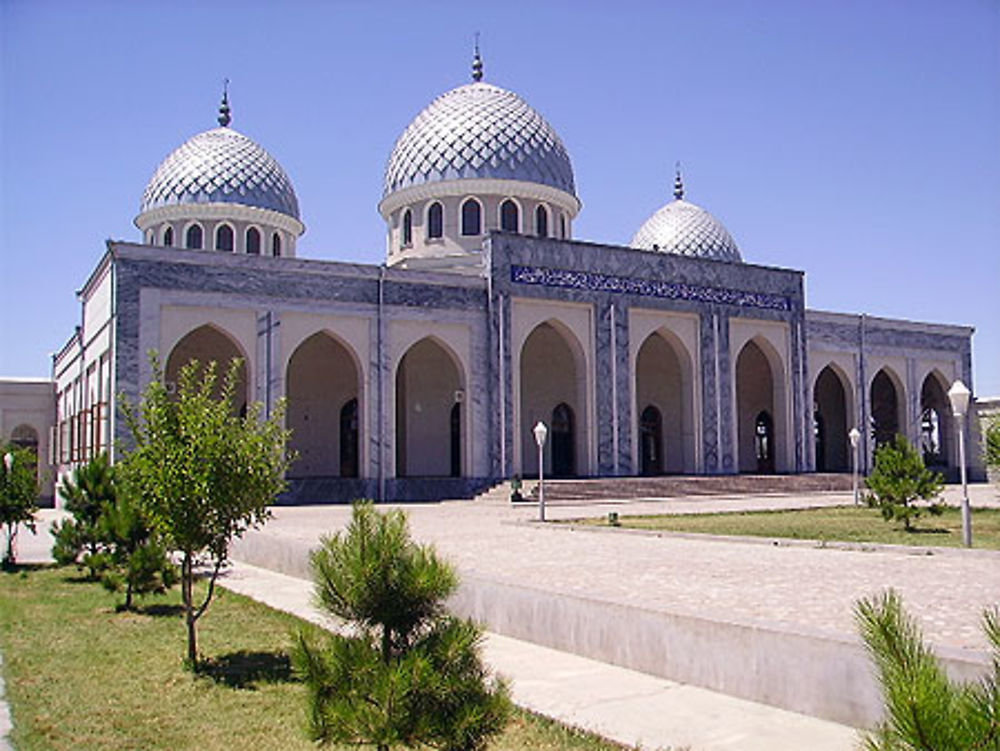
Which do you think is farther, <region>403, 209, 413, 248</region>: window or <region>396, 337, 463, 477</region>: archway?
<region>403, 209, 413, 248</region>: window

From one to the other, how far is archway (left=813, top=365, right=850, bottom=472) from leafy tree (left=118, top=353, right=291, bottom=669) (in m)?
34.0

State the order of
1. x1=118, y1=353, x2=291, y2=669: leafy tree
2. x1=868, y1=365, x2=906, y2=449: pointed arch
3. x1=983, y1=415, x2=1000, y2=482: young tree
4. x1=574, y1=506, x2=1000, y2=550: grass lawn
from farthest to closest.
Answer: x1=868, y1=365, x2=906, y2=449: pointed arch
x1=983, y1=415, x2=1000, y2=482: young tree
x1=574, y1=506, x2=1000, y2=550: grass lawn
x1=118, y1=353, x2=291, y2=669: leafy tree

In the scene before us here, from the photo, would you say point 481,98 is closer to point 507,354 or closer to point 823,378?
point 507,354

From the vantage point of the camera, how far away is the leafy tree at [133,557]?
968 centimetres

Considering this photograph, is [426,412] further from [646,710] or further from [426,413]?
[646,710]

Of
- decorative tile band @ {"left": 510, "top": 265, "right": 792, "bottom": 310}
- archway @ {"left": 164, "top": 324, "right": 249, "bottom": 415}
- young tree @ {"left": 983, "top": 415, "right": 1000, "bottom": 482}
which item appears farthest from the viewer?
decorative tile band @ {"left": 510, "top": 265, "right": 792, "bottom": 310}

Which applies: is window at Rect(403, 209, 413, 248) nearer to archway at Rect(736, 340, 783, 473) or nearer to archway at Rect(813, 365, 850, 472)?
archway at Rect(736, 340, 783, 473)

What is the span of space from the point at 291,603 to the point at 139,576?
1.50 metres

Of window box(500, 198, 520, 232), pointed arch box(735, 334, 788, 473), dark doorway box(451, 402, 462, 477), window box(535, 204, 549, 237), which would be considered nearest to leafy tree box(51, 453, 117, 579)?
dark doorway box(451, 402, 462, 477)

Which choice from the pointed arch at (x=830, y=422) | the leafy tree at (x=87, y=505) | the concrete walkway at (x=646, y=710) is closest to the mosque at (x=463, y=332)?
the pointed arch at (x=830, y=422)

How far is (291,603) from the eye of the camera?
9992 mm

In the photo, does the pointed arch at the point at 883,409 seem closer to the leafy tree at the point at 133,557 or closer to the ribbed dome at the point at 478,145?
the ribbed dome at the point at 478,145

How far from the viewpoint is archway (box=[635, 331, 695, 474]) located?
33812 mm

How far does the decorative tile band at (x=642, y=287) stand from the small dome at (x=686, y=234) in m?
5.09
